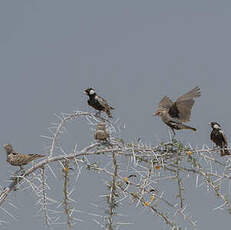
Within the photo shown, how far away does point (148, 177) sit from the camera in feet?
16.5

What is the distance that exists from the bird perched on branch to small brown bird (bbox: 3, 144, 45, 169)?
1.69m

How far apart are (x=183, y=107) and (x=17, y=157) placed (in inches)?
83.7

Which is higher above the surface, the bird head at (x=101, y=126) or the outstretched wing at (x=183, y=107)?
the outstretched wing at (x=183, y=107)

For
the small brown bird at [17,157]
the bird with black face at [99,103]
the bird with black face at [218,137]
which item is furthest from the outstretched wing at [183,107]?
the small brown bird at [17,157]

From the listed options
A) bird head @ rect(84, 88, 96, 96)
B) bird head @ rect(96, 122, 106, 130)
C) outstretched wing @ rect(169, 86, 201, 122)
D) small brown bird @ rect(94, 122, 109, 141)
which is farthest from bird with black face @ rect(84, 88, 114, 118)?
small brown bird @ rect(94, 122, 109, 141)

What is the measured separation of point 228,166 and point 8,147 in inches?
95.8

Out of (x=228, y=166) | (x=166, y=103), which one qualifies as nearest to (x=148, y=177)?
(x=228, y=166)

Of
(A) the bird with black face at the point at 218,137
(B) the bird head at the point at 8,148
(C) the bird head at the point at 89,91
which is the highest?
(A) the bird with black face at the point at 218,137

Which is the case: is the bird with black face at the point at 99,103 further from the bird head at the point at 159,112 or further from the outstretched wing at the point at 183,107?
the outstretched wing at the point at 183,107

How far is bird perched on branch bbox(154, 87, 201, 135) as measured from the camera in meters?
6.96

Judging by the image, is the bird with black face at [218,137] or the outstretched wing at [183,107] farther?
the bird with black face at [218,137]

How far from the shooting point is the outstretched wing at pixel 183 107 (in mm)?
7086

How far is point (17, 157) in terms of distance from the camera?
6.06 m

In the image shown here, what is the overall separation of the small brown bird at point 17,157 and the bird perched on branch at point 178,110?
1.69m
